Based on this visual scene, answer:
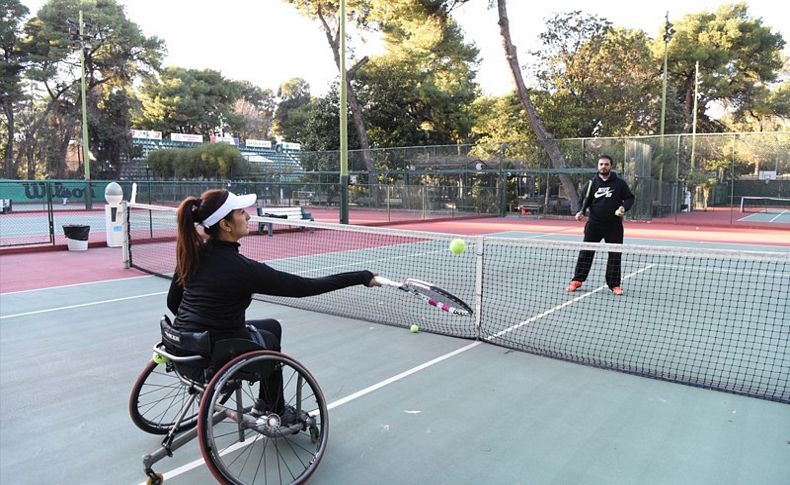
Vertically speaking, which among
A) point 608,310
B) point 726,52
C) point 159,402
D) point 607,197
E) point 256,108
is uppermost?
point 256,108

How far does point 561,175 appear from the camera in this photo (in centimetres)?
2462

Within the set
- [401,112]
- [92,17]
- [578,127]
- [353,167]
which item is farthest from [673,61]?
[92,17]

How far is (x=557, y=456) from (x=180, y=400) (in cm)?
265

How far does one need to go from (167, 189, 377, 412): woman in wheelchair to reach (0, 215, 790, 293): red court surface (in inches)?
272

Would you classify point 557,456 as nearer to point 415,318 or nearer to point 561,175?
point 415,318

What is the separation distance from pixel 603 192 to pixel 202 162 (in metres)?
35.9

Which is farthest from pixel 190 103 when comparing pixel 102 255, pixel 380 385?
pixel 380 385

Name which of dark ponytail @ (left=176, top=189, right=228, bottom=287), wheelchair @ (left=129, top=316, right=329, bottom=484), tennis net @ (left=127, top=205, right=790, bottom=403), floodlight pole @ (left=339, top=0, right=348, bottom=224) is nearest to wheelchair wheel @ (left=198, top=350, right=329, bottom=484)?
wheelchair @ (left=129, top=316, right=329, bottom=484)

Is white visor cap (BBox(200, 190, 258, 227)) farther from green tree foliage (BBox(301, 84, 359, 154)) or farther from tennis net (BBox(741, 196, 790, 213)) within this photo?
green tree foliage (BBox(301, 84, 359, 154))

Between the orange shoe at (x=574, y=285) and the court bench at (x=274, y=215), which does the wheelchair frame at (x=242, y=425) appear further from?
the court bench at (x=274, y=215)

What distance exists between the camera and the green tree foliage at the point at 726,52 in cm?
3997

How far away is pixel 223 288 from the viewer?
272 centimetres

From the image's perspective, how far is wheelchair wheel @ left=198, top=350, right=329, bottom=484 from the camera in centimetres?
250

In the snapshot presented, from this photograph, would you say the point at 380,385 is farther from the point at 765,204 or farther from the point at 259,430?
the point at 765,204
